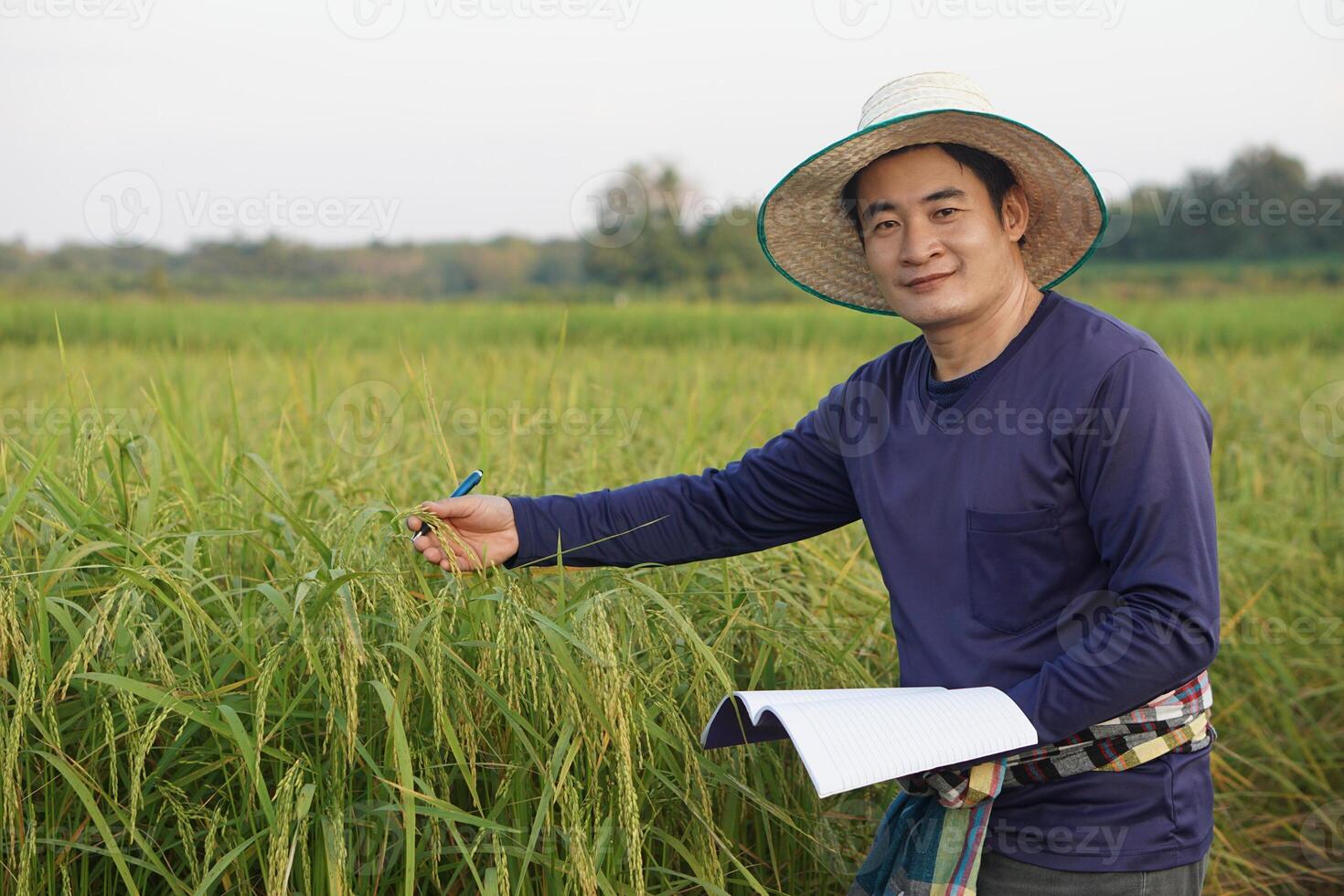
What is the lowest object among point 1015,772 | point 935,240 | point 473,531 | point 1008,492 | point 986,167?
point 1015,772

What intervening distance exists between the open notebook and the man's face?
510mm

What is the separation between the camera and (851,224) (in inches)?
75.8

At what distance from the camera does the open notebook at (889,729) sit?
126 centimetres

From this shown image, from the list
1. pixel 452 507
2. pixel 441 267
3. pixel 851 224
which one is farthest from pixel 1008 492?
pixel 441 267

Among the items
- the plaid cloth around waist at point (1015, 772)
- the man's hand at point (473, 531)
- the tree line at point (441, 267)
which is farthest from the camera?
the tree line at point (441, 267)

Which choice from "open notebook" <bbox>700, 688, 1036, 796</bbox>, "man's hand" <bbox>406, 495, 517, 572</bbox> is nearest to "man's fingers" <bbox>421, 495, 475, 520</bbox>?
"man's hand" <bbox>406, 495, 517, 572</bbox>

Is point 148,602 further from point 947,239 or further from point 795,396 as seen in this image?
point 795,396

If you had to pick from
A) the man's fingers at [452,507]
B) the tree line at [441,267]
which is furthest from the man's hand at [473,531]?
the tree line at [441,267]

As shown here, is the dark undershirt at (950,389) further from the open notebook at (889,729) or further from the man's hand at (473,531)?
the man's hand at (473,531)

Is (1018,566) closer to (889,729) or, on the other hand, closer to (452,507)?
(889,729)

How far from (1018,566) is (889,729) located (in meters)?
0.29

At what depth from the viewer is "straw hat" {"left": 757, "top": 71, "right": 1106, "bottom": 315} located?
1588 mm

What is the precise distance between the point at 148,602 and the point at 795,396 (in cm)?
414

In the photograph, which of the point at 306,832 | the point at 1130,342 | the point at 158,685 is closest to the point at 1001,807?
the point at 1130,342
